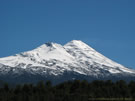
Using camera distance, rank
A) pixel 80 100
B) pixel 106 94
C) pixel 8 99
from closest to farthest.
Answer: pixel 80 100 → pixel 8 99 → pixel 106 94

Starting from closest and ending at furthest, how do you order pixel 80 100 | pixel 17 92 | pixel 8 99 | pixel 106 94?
pixel 80 100, pixel 8 99, pixel 106 94, pixel 17 92

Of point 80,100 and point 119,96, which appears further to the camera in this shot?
point 119,96

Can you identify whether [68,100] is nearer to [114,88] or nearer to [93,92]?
[93,92]

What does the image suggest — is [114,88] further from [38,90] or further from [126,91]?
[38,90]

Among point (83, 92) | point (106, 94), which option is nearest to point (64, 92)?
point (83, 92)

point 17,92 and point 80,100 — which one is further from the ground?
point 17,92

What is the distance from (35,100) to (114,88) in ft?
165

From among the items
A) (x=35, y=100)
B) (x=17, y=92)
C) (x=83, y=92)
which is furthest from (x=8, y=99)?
(x=83, y=92)

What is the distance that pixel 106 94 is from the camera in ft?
611

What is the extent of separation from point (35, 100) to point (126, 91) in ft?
163

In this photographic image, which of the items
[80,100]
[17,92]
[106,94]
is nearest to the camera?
[80,100]

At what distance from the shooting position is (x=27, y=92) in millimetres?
197500

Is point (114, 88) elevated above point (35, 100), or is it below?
above

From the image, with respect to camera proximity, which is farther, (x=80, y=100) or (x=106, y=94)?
(x=106, y=94)
